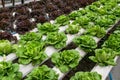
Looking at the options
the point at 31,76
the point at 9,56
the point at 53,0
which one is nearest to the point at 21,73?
the point at 31,76

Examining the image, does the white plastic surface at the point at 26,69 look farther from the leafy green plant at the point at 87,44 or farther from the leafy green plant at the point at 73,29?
the leafy green plant at the point at 73,29

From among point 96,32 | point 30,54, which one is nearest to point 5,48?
point 30,54

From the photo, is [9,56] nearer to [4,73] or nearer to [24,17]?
[4,73]

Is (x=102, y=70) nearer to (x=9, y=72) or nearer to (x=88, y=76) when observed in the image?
(x=88, y=76)

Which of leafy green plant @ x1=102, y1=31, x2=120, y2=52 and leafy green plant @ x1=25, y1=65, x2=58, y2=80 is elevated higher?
leafy green plant @ x1=25, y1=65, x2=58, y2=80

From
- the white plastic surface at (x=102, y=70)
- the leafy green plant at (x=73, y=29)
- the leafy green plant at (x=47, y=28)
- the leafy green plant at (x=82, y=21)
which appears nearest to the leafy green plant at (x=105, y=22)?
the leafy green plant at (x=82, y=21)

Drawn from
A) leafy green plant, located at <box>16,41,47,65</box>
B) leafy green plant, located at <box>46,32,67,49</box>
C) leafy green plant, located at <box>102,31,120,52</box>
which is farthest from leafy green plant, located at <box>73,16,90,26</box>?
leafy green plant, located at <box>16,41,47,65</box>

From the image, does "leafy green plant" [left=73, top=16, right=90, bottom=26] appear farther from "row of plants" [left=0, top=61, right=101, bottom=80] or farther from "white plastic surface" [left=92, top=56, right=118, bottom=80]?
"row of plants" [left=0, top=61, right=101, bottom=80]
